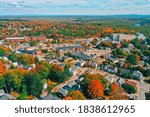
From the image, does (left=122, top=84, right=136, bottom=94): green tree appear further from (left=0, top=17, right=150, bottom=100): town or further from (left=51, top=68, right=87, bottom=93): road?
(left=51, top=68, right=87, bottom=93): road

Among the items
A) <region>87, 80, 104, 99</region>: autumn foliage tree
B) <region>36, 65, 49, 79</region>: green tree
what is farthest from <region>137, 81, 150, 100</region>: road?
<region>36, 65, 49, 79</region>: green tree

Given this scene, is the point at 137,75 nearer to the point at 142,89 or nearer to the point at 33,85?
the point at 142,89

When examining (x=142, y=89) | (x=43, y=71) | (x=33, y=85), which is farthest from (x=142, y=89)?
(x=33, y=85)

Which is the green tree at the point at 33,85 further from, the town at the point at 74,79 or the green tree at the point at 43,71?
the green tree at the point at 43,71

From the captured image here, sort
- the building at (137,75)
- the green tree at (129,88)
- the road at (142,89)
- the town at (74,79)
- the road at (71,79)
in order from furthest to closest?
the building at (137,75), the road at (71,79), the green tree at (129,88), the road at (142,89), the town at (74,79)

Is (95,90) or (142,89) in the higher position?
(95,90)

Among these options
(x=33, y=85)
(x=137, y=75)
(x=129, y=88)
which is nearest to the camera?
(x=33, y=85)

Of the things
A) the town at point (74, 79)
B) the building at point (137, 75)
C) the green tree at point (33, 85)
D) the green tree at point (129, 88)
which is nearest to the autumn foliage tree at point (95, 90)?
the town at point (74, 79)

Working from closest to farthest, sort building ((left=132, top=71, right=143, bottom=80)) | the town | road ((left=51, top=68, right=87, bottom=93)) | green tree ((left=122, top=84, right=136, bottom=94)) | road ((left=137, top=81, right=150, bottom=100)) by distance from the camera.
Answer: the town, road ((left=137, top=81, right=150, bottom=100)), green tree ((left=122, top=84, right=136, bottom=94)), road ((left=51, top=68, right=87, bottom=93)), building ((left=132, top=71, right=143, bottom=80))
